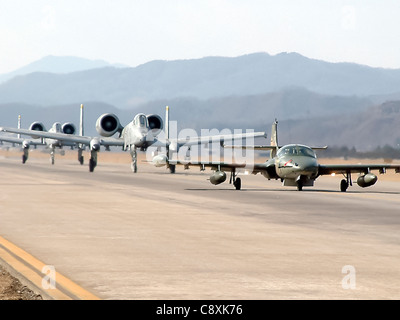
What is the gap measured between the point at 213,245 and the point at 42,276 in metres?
4.27

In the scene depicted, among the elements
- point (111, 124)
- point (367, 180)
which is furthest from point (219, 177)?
point (111, 124)

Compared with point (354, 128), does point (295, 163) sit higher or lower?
lower

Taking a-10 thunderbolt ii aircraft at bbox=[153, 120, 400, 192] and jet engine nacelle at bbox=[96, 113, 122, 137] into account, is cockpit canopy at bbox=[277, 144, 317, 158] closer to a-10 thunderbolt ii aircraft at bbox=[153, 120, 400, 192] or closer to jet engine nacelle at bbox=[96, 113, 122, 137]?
a-10 thunderbolt ii aircraft at bbox=[153, 120, 400, 192]

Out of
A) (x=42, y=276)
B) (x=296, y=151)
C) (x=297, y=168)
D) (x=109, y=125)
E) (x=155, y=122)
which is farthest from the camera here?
(x=109, y=125)

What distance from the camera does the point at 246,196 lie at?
1207 inches

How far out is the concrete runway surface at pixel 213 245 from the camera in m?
10.6

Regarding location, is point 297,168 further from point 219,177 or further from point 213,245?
point 213,245

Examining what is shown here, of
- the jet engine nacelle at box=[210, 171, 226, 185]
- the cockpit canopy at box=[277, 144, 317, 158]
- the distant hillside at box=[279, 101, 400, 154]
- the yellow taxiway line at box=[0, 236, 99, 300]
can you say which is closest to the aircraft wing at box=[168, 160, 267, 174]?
the jet engine nacelle at box=[210, 171, 226, 185]

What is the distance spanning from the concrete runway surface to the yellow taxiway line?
6.5 inches

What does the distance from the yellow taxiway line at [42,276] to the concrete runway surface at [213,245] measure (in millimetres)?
165

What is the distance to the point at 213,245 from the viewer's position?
49.0 feet

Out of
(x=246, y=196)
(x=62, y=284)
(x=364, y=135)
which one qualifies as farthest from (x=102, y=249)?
(x=364, y=135)

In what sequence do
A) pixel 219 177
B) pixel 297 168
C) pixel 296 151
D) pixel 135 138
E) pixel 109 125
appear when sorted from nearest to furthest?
1. pixel 297 168
2. pixel 296 151
3. pixel 219 177
4. pixel 135 138
5. pixel 109 125
